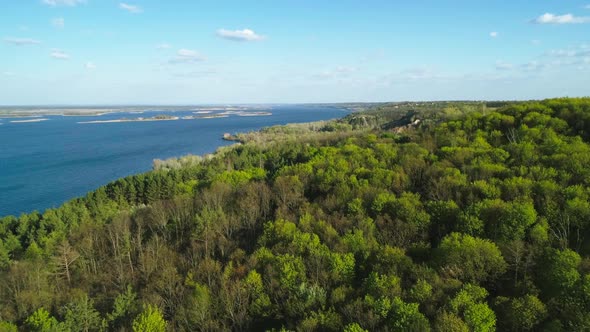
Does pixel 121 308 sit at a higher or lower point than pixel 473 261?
lower

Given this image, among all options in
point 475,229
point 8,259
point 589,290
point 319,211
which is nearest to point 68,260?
point 8,259

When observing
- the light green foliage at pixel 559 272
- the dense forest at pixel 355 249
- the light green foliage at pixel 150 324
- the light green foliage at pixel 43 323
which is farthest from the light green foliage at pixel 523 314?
the light green foliage at pixel 43 323

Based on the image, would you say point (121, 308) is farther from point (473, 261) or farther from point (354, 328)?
point (473, 261)

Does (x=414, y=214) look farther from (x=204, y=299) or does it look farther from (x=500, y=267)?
(x=204, y=299)

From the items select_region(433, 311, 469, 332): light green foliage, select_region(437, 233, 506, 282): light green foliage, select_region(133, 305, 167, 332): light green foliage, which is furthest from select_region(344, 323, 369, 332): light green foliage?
select_region(133, 305, 167, 332): light green foliage

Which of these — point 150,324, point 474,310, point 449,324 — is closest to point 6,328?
point 150,324

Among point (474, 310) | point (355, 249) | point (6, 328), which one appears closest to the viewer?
point (474, 310)

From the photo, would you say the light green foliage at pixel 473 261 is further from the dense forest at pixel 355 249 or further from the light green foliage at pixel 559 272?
the light green foliage at pixel 559 272

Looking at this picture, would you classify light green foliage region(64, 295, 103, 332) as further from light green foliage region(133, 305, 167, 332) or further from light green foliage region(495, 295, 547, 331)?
light green foliage region(495, 295, 547, 331)
